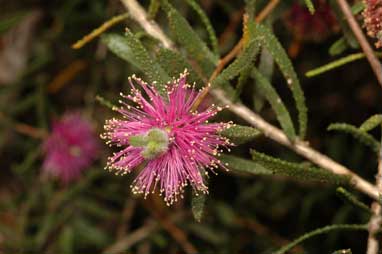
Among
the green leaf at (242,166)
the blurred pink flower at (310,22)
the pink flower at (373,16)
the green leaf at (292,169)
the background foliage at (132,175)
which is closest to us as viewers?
the green leaf at (292,169)

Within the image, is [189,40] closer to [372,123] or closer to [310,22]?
[372,123]

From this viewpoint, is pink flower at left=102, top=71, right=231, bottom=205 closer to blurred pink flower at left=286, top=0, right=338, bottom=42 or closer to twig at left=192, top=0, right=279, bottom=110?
twig at left=192, top=0, right=279, bottom=110

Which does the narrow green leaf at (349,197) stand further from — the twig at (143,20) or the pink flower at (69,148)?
the pink flower at (69,148)

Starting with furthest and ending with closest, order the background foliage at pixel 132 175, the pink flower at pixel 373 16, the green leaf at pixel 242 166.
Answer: the background foliage at pixel 132 175 < the green leaf at pixel 242 166 < the pink flower at pixel 373 16

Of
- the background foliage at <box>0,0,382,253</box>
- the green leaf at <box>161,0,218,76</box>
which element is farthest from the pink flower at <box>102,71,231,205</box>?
the background foliage at <box>0,0,382,253</box>

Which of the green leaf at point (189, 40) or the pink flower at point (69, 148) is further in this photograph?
the pink flower at point (69, 148)

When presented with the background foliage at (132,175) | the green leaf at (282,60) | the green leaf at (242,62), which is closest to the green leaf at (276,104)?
the green leaf at (282,60)

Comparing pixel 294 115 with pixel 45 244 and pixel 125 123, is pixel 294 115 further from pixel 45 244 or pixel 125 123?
pixel 125 123

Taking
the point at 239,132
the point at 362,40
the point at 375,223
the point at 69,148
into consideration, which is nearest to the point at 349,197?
the point at 375,223
